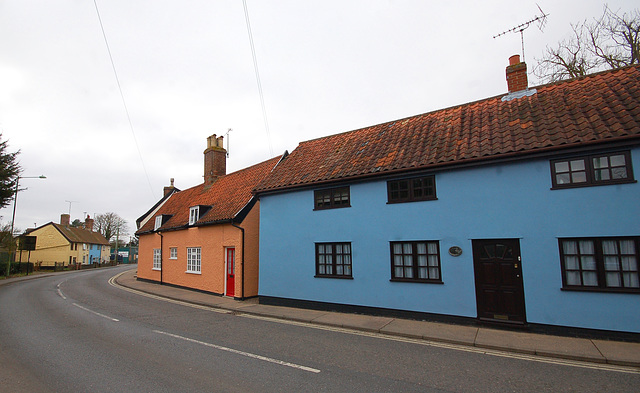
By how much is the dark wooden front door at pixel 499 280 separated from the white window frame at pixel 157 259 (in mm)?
20882

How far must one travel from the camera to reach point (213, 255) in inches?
661

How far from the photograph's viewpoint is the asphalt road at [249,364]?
17.5 ft

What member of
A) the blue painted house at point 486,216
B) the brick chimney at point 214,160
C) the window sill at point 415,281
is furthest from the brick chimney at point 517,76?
the brick chimney at point 214,160

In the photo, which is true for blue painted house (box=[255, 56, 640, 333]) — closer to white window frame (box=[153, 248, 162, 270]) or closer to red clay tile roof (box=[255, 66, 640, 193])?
red clay tile roof (box=[255, 66, 640, 193])

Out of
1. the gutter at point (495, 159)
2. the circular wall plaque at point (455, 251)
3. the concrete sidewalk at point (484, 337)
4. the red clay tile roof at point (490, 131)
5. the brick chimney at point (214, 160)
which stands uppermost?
the brick chimney at point (214, 160)

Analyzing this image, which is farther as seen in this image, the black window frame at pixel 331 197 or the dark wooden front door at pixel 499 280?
the black window frame at pixel 331 197

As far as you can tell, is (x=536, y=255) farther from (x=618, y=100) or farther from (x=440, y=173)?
(x=618, y=100)

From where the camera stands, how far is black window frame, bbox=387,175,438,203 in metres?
10.1

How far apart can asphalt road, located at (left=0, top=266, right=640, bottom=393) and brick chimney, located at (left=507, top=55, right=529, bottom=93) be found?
31.0ft

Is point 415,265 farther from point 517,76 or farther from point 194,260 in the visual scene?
point 194,260

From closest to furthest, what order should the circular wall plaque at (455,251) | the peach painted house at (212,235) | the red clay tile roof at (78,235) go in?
the circular wall plaque at (455,251)
the peach painted house at (212,235)
the red clay tile roof at (78,235)

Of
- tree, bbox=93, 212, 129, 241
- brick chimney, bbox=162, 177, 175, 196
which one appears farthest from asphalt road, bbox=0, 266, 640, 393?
tree, bbox=93, 212, 129, 241

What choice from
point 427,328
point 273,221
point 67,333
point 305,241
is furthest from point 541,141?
point 67,333

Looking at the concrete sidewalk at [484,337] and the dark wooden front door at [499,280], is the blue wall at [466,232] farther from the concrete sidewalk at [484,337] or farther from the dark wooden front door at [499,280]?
the concrete sidewalk at [484,337]
